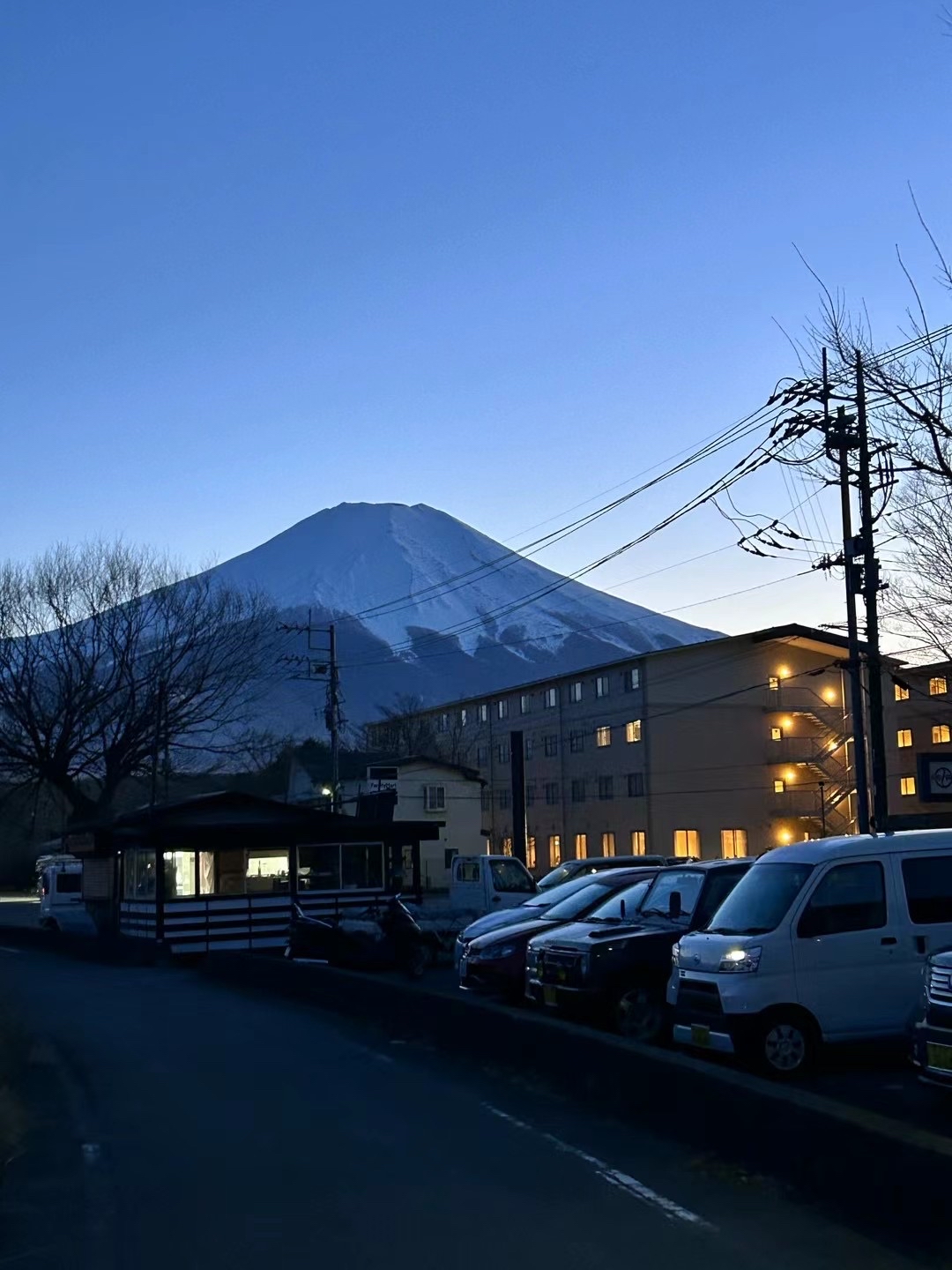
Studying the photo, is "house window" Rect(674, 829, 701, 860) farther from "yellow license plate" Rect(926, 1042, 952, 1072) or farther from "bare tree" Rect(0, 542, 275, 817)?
"yellow license plate" Rect(926, 1042, 952, 1072)

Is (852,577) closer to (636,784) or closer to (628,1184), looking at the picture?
(628,1184)

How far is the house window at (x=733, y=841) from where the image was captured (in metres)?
58.0

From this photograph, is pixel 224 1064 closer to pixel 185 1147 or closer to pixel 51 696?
pixel 185 1147

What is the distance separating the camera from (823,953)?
11914 millimetres

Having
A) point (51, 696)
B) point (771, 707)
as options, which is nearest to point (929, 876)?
point (51, 696)

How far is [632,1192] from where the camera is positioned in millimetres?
7723

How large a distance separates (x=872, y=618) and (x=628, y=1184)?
18.5m

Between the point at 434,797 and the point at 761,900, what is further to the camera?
the point at 434,797

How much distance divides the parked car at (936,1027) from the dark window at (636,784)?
48.7m

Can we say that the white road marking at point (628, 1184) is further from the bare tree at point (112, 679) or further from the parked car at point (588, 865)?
the bare tree at point (112, 679)

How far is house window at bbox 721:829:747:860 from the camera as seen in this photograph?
5796cm

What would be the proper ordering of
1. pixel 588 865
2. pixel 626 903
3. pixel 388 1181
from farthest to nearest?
pixel 588 865 → pixel 626 903 → pixel 388 1181

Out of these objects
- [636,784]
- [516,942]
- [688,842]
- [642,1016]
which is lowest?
[642,1016]

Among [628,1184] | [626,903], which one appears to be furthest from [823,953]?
[626,903]
